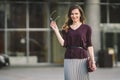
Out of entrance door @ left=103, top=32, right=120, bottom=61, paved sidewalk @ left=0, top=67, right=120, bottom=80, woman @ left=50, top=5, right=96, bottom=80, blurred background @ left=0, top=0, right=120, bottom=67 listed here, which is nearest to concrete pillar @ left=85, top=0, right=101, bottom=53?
blurred background @ left=0, top=0, right=120, bottom=67

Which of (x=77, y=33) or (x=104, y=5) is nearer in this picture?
(x=77, y=33)

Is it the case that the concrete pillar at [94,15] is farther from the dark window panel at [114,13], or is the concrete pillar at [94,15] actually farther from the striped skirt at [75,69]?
the striped skirt at [75,69]

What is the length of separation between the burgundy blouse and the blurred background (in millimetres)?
20025

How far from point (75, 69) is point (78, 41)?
40 cm

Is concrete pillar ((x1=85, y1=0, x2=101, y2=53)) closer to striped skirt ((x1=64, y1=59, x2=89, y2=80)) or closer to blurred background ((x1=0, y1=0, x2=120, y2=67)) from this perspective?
blurred background ((x1=0, y1=0, x2=120, y2=67))

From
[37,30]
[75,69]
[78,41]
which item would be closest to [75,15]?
[78,41]

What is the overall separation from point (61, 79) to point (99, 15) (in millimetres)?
9337

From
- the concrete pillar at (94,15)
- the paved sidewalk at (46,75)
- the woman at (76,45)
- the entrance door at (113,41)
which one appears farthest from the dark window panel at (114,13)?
the woman at (76,45)

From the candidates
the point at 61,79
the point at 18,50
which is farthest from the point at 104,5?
the point at 61,79

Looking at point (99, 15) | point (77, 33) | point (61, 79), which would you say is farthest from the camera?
point (99, 15)

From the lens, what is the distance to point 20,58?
88.4ft

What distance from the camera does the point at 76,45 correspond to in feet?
21.2

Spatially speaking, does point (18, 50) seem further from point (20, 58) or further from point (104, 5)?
point (104, 5)

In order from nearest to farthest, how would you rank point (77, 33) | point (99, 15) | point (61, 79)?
point (77, 33) < point (61, 79) < point (99, 15)
